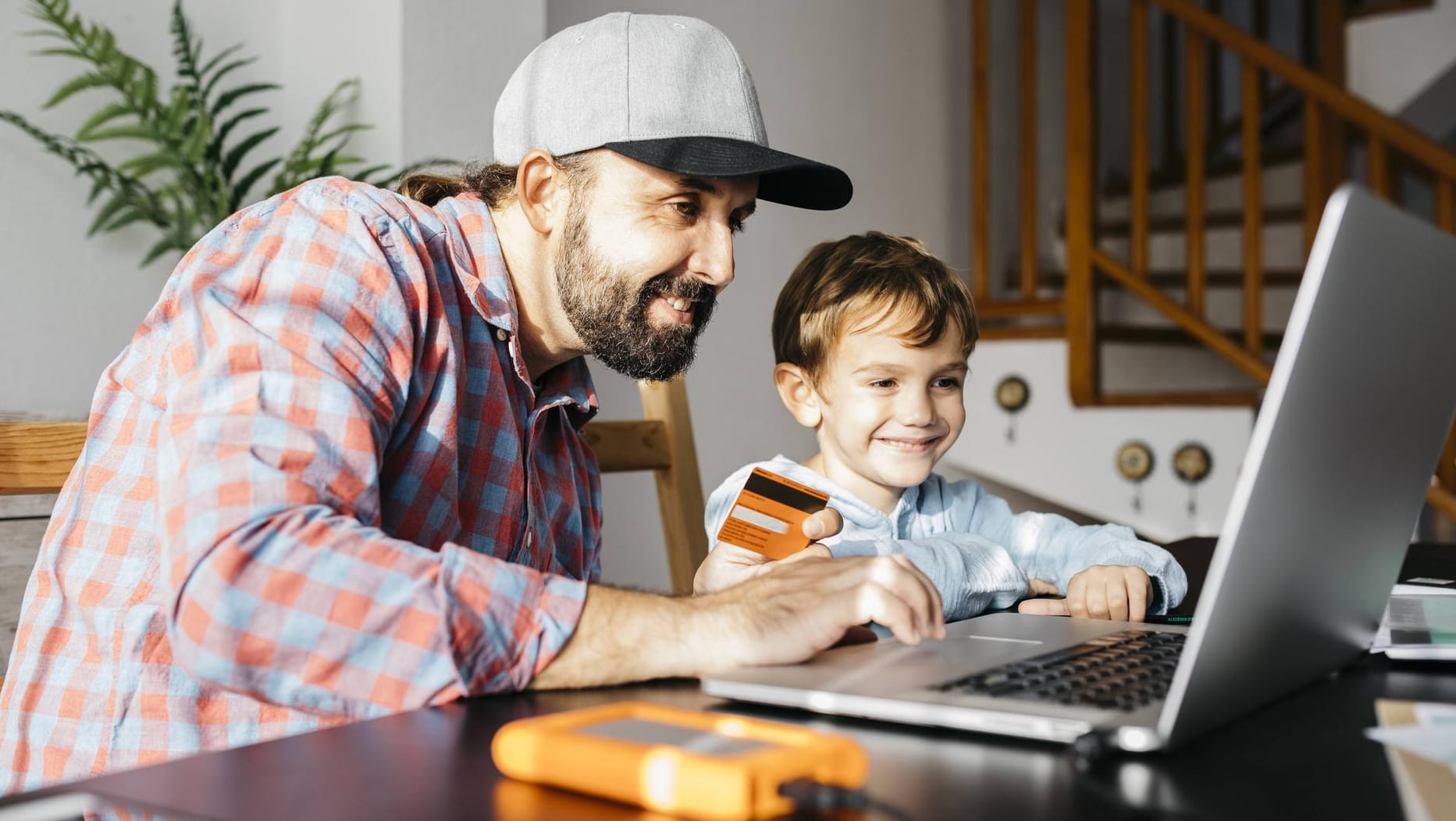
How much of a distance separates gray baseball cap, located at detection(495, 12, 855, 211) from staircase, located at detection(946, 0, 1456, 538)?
242 cm

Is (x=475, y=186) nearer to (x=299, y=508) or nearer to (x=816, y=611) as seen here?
(x=299, y=508)

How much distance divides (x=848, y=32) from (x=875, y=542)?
244 centimetres

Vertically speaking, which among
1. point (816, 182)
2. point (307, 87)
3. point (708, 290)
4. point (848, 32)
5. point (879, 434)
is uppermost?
point (848, 32)

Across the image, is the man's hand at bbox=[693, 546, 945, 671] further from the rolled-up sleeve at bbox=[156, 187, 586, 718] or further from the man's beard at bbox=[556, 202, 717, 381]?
the man's beard at bbox=[556, 202, 717, 381]

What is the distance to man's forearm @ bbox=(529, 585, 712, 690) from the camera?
72 cm

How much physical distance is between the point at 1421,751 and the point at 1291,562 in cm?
10

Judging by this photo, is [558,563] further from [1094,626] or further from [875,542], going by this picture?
[1094,626]

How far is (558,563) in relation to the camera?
1277 mm

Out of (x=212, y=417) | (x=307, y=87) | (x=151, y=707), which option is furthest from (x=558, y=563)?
(x=307, y=87)

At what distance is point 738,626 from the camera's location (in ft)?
2.37

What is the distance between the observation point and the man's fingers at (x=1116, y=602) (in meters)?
1.05

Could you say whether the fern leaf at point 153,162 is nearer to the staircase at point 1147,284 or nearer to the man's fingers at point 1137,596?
the man's fingers at point 1137,596

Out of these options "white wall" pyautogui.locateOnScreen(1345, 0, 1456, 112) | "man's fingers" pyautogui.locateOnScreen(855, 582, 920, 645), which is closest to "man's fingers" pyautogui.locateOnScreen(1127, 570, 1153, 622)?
"man's fingers" pyautogui.locateOnScreen(855, 582, 920, 645)

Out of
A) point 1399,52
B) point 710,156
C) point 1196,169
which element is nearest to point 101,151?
point 710,156
